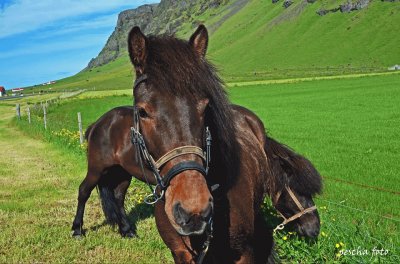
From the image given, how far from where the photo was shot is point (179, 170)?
8.13ft

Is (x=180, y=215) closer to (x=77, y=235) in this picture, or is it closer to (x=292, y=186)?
(x=292, y=186)

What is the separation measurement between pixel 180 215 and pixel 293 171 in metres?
2.68

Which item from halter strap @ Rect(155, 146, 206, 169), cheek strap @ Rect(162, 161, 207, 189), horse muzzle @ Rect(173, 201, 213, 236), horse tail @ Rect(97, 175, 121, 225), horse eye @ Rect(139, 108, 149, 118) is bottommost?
horse tail @ Rect(97, 175, 121, 225)

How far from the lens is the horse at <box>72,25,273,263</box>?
2469 mm

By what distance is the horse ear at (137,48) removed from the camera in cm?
282

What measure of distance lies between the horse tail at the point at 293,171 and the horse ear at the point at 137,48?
2295 mm

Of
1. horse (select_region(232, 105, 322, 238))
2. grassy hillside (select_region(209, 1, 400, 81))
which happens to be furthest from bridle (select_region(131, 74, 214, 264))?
grassy hillside (select_region(209, 1, 400, 81))

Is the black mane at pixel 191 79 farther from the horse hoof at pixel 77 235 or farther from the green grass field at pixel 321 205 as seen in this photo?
the horse hoof at pixel 77 235

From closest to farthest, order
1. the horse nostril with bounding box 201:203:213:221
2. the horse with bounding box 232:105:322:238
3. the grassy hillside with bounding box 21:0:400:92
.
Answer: the horse nostril with bounding box 201:203:213:221
the horse with bounding box 232:105:322:238
the grassy hillside with bounding box 21:0:400:92

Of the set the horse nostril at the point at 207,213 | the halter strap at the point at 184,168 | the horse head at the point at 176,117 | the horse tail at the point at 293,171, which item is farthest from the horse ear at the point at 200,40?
the horse tail at the point at 293,171

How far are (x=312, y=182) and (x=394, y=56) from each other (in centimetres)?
10762

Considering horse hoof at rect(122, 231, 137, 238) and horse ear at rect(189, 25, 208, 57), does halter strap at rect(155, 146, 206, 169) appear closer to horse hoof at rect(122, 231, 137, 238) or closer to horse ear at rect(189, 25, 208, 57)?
horse ear at rect(189, 25, 208, 57)

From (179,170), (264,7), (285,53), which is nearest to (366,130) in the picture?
(179,170)

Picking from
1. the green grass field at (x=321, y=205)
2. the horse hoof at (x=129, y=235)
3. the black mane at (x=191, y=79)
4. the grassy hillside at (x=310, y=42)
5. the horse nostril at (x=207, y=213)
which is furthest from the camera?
the grassy hillside at (x=310, y=42)
